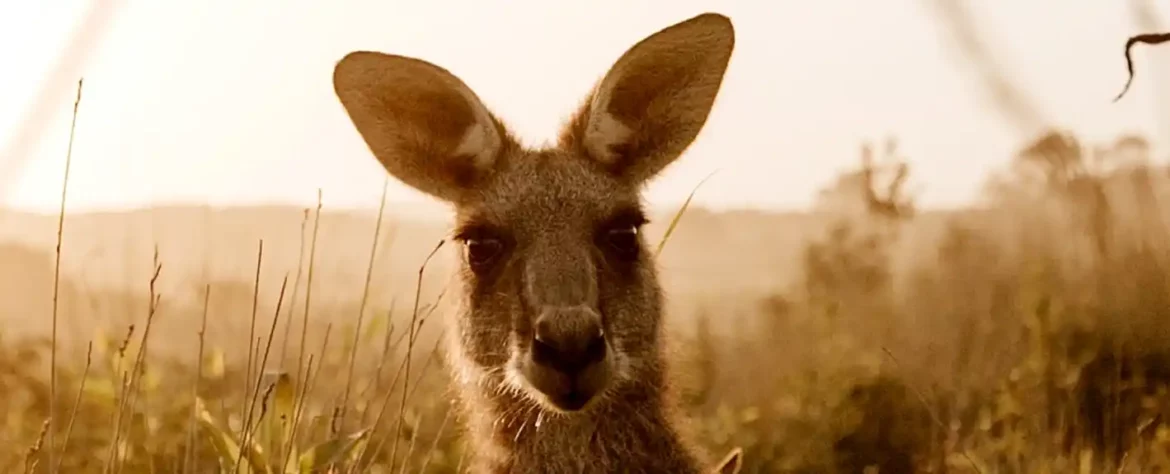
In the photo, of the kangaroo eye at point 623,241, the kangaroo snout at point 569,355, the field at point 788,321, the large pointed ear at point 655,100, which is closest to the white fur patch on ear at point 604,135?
the large pointed ear at point 655,100

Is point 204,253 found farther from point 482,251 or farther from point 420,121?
point 482,251

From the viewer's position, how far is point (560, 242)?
7.20 feet

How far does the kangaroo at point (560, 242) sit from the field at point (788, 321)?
757 mm

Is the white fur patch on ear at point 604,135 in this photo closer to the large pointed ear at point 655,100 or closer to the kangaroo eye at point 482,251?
the large pointed ear at point 655,100

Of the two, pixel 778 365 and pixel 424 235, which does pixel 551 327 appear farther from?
pixel 778 365

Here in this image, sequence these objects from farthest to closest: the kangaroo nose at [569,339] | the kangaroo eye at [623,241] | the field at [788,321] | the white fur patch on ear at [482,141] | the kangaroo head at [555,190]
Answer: the field at [788,321] < the white fur patch on ear at [482,141] < the kangaroo eye at [623,241] < the kangaroo head at [555,190] < the kangaroo nose at [569,339]

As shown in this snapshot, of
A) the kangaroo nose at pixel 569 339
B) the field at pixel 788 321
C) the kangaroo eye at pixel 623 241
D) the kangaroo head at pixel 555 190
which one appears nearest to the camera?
the kangaroo nose at pixel 569 339

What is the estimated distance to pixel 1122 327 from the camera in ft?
A: 14.4

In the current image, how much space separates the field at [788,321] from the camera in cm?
351

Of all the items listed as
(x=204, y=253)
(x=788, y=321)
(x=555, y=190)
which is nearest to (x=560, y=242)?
(x=555, y=190)

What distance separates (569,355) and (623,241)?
0.46 meters

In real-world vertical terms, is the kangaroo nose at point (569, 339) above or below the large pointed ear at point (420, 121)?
below

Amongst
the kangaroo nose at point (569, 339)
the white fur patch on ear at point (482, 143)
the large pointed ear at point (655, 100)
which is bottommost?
the kangaroo nose at point (569, 339)

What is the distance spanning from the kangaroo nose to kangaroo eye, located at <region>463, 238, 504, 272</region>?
0.37 meters
